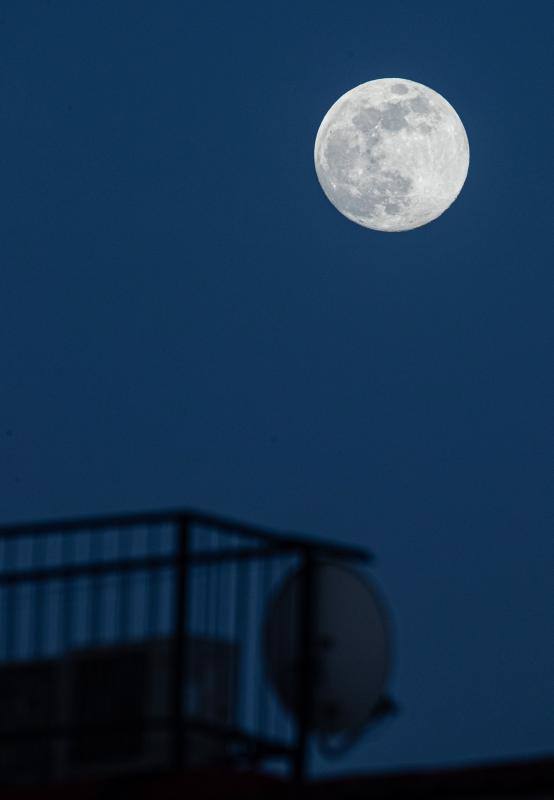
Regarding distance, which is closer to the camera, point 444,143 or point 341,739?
point 341,739

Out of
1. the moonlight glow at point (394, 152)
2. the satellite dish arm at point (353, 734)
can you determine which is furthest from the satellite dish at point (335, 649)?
the moonlight glow at point (394, 152)

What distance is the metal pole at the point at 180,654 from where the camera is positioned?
31.6 feet

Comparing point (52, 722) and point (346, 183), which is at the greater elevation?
point (346, 183)

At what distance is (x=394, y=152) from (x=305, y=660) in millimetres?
11207

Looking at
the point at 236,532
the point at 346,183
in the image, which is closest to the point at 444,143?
the point at 346,183

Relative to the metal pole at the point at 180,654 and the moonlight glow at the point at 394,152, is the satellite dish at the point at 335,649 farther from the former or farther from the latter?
the moonlight glow at the point at 394,152

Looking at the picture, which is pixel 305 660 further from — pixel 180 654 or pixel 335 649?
pixel 180 654

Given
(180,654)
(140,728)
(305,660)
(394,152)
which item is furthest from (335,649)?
(394,152)

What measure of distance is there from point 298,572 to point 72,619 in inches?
53.2

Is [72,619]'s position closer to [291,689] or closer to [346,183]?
[291,689]

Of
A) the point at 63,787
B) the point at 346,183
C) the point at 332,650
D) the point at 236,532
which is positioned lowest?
the point at 63,787

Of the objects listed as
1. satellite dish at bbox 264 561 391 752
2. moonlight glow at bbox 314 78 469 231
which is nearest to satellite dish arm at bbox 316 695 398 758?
satellite dish at bbox 264 561 391 752

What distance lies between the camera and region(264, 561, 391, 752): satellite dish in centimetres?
966

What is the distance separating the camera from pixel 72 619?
10336 millimetres
